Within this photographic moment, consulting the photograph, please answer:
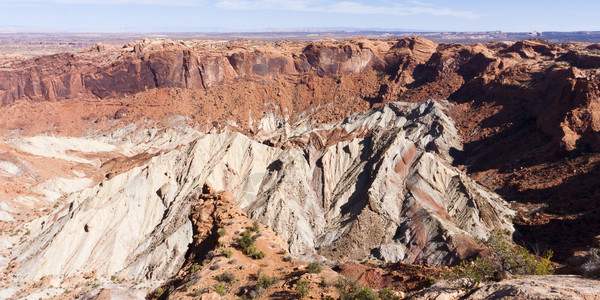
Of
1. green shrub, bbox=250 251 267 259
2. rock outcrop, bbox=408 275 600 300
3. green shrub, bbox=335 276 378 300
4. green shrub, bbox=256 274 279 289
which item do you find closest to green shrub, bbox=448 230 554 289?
rock outcrop, bbox=408 275 600 300

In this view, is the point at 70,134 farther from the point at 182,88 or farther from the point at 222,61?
the point at 222,61

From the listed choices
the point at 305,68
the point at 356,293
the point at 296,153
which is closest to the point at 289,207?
the point at 296,153

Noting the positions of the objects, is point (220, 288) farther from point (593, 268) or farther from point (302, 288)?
point (593, 268)

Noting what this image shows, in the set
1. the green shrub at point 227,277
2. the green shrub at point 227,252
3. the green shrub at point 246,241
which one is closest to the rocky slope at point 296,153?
the green shrub at point 227,252

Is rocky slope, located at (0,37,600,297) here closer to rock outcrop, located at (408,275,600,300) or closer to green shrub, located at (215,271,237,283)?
green shrub, located at (215,271,237,283)

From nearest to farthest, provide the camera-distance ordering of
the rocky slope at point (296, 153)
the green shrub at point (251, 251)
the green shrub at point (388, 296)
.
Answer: the green shrub at point (388, 296) < the green shrub at point (251, 251) < the rocky slope at point (296, 153)

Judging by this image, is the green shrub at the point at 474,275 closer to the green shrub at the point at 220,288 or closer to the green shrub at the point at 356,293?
the green shrub at the point at 356,293

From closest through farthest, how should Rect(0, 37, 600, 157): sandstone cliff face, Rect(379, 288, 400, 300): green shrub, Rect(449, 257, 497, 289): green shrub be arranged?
1. Rect(449, 257, 497, 289): green shrub
2. Rect(379, 288, 400, 300): green shrub
3. Rect(0, 37, 600, 157): sandstone cliff face
